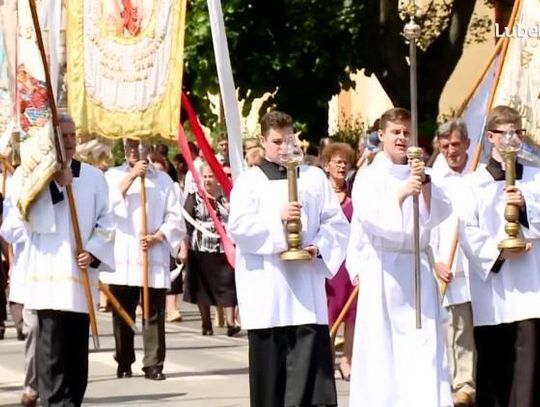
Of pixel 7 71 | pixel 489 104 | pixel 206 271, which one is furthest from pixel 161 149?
pixel 489 104

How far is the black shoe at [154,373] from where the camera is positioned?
14902mm

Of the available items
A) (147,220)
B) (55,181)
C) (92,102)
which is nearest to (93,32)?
(92,102)

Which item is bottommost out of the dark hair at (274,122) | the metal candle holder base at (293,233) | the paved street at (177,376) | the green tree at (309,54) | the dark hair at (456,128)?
the paved street at (177,376)

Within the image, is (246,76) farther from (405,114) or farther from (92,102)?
(405,114)

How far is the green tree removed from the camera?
23344 millimetres

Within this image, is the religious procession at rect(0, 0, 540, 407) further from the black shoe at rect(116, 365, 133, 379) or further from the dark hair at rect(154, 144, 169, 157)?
the dark hair at rect(154, 144, 169, 157)

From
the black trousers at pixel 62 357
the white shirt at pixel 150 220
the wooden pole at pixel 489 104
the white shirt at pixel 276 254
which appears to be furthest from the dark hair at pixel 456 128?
the white shirt at pixel 150 220

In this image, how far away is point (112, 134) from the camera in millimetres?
14469

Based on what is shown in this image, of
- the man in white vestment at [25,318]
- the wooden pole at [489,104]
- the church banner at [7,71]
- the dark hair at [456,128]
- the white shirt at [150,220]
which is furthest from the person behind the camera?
the white shirt at [150,220]

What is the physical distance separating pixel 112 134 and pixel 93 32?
832 millimetres

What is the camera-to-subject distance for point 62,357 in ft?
38.9

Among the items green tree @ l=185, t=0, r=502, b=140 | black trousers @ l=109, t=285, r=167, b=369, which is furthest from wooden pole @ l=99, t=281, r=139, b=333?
green tree @ l=185, t=0, r=502, b=140

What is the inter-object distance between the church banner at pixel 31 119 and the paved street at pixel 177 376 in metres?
1.94

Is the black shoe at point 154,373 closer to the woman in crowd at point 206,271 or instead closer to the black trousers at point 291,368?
the black trousers at point 291,368
